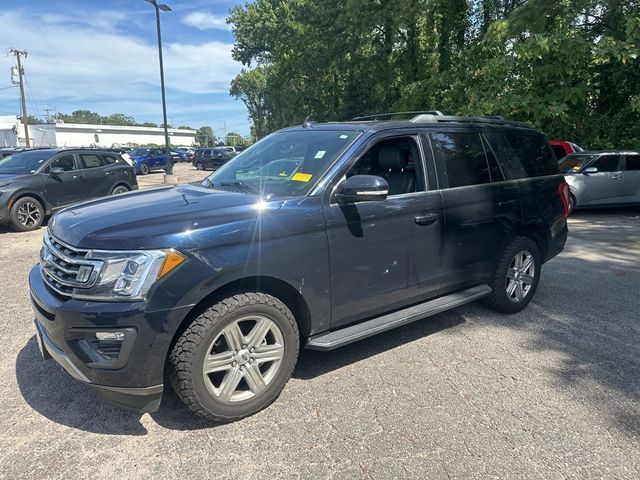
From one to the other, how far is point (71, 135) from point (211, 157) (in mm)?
60284

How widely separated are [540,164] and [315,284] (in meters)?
3.22

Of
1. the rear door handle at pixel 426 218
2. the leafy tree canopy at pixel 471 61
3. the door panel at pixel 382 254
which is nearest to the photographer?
the door panel at pixel 382 254

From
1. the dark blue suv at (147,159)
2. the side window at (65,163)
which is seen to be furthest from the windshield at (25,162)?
the dark blue suv at (147,159)

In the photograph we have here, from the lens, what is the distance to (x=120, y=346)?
2.47 m

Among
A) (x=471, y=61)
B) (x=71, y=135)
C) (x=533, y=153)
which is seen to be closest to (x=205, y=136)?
(x=71, y=135)

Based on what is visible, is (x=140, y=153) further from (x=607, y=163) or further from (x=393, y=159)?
(x=393, y=159)

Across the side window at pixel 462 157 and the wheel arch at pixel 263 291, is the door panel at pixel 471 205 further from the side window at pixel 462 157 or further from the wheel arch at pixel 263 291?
the wheel arch at pixel 263 291

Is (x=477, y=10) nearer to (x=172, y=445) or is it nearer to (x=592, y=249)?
(x=592, y=249)

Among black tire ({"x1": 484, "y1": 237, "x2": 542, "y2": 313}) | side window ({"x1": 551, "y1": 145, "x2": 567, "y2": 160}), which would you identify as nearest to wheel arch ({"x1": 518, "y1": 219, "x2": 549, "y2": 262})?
black tire ({"x1": 484, "y1": 237, "x2": 542, "y2": 313})

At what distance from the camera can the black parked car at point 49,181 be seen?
9.22 meters

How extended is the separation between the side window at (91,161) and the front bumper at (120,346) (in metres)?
9.55

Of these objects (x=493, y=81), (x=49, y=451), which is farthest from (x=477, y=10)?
(x=49, y=451)

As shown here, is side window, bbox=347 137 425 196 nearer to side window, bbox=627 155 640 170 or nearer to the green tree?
side window, bbox=627 155 640 170

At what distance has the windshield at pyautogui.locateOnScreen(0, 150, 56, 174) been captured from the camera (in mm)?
9836
